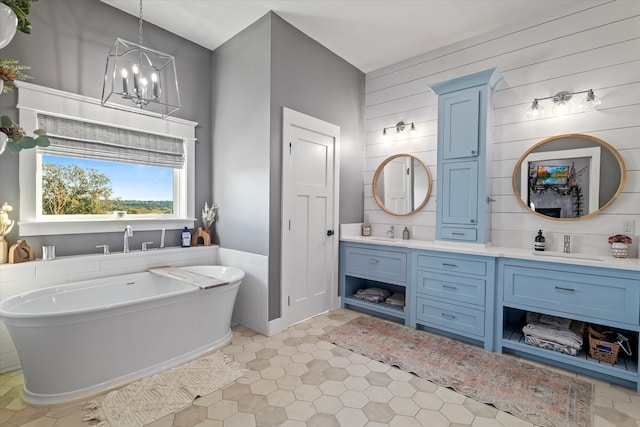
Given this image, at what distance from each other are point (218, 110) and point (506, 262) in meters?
3.34

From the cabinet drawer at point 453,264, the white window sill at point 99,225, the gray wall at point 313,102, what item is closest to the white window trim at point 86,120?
the white window sill at point 99,225

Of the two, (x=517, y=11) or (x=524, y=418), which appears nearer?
(x=524, y=418)

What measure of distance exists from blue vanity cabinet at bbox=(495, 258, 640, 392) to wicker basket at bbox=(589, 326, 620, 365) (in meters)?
0.04

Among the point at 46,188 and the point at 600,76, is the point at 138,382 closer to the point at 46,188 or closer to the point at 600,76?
the point at 46,188

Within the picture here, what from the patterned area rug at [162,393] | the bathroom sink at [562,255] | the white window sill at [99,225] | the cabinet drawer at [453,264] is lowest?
the patterned area rug at [162,393]

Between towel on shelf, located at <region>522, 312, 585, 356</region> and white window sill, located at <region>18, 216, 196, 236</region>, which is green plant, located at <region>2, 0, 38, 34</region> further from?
towel on shelf, located at <region>522, 312, 585, 356</region>

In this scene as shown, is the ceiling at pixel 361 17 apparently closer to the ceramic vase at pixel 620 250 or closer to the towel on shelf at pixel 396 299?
the ceramic vase at pixel 620 250

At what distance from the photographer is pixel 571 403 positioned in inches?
78.6

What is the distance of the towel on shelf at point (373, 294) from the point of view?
3.63m

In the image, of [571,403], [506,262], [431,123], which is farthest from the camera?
[431,123]

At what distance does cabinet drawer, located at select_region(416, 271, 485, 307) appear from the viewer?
2762 millimetres

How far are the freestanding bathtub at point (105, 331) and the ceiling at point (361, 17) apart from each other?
8.25ft

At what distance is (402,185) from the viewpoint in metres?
3.78

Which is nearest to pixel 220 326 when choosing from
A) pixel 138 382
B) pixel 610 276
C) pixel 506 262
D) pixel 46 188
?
pixel 138 382
